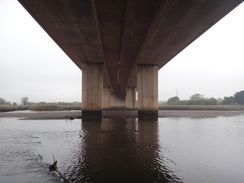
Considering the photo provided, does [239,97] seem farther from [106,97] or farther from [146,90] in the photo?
[146,90]

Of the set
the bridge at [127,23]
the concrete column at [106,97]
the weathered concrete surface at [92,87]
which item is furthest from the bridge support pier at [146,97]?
the concrete column at [106,97]

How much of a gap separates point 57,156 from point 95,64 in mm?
24348

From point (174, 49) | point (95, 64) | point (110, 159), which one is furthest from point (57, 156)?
point (95, 64)

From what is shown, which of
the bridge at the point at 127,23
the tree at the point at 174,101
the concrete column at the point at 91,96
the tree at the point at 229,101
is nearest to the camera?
the bridge at the point at 127,23

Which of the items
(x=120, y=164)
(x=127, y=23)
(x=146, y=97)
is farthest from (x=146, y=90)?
(x=120, y=164)

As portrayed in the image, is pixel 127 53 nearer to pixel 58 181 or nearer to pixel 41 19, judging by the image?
pixel 41 19

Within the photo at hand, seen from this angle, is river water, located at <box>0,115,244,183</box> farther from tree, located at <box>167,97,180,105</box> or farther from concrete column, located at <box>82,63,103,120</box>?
tree, located at <box>167,97,180,105</box>

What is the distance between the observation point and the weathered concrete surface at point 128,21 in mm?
15156

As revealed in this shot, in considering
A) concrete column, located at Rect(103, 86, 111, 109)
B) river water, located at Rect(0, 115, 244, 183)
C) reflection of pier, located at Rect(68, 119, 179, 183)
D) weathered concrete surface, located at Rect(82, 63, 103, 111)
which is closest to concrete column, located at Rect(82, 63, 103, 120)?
weathered concrete surface, located at Rect(82, 63, 103, 111)

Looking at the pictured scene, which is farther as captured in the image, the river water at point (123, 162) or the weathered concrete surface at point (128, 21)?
the weathered concrete surface at point (128, 21)

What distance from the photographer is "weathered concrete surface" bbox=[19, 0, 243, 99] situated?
15156 mm

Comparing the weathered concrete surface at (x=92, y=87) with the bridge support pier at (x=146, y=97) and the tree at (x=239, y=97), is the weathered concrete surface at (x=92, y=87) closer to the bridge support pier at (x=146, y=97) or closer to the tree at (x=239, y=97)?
the bridge support pier at (x=146, y=97)

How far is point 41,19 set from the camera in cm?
1802

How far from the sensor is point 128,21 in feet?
60.7
